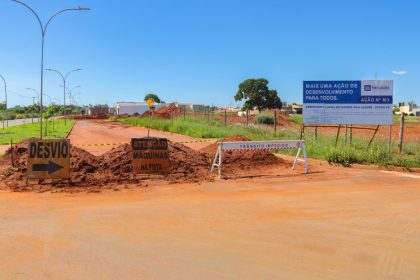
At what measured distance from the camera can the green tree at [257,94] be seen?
97125mm

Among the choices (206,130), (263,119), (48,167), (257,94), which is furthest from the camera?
(257,94)

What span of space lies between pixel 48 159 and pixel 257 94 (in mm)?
88926

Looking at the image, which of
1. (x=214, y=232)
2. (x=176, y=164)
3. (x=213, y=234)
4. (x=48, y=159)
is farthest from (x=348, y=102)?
(x=213, y=234)

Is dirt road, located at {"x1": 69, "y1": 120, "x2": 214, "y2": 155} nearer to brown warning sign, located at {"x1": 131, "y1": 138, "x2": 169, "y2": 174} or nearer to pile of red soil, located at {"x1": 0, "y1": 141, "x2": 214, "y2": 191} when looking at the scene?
pile of red soil, located at {"x1": 0, "y1": 141, "x2": 214, "y2": 191}

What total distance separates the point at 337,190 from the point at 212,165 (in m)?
3.82

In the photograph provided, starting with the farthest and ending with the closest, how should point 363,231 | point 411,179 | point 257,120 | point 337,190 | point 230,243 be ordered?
point 257,120
point 411,179
point 337,190
point 363,231
point 230,243

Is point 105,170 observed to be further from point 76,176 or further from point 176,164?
point 176,164

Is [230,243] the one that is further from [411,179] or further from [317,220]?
[411,179]

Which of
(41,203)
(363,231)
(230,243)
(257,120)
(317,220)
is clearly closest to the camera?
(230,243)

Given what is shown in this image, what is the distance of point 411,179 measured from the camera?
12.4 m

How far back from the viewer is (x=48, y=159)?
11.0 meters

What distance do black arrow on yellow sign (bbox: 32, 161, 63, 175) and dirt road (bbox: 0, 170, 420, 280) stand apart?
1.28 meters

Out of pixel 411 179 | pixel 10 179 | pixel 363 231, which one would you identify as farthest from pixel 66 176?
pixel 411 179

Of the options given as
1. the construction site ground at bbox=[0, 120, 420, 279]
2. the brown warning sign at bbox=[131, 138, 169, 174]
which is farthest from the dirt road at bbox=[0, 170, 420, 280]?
the brown warning sign at bbox=[131, 138, 169, 174]
